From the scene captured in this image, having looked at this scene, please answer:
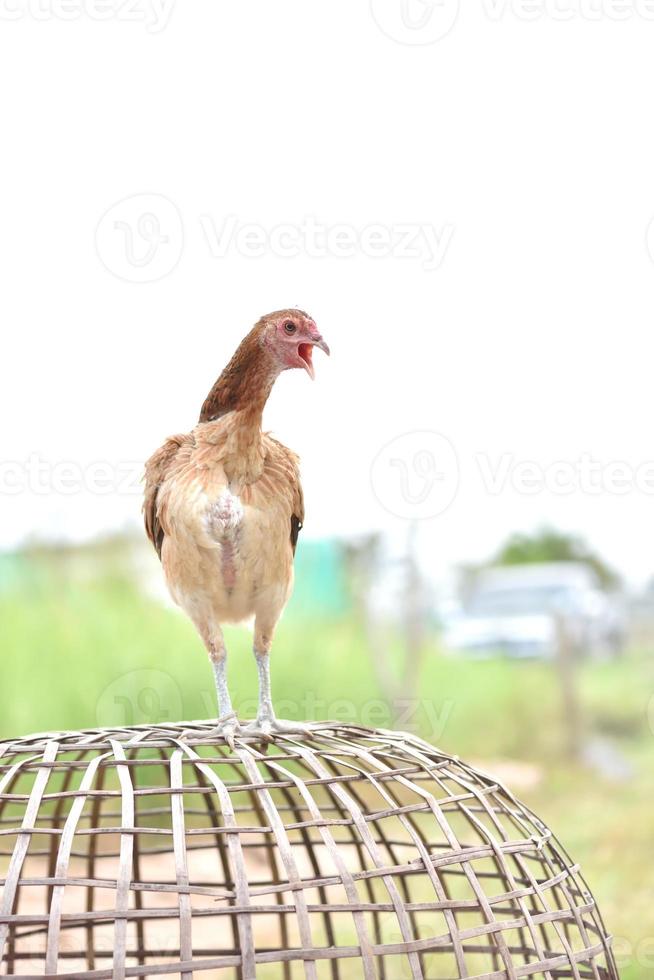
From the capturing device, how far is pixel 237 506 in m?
1.40

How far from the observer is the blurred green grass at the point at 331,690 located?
391 cm

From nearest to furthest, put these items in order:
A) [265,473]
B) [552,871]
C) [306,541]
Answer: [552,871]
[265,473]
[306,541]

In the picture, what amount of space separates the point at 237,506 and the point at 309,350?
0.23 meters

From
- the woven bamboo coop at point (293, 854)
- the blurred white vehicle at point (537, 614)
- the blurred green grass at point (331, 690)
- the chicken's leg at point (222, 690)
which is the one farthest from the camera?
the blurred white vehicle at point (537, 614)

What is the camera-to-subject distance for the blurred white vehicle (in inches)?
176

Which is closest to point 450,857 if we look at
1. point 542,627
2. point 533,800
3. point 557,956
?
point 557,956

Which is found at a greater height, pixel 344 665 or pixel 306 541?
pixel 306 541

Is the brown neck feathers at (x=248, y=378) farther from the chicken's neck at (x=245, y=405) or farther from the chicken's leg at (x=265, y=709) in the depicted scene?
the chicken's leg at (x=265, y=709)

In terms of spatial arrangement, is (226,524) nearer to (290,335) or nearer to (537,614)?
(290,335)

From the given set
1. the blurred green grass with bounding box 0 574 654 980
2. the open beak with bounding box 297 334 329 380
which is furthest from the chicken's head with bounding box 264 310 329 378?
the blurred green grass with bounding box 0 574 654 980

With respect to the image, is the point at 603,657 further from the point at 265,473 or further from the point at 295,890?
the point at 295,890

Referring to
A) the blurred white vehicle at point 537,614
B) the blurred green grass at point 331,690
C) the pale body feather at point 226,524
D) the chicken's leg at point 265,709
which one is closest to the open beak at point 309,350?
the pale body feather at point 226,524

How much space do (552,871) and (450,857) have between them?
0.22 meters

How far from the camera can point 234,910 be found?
1023mm
